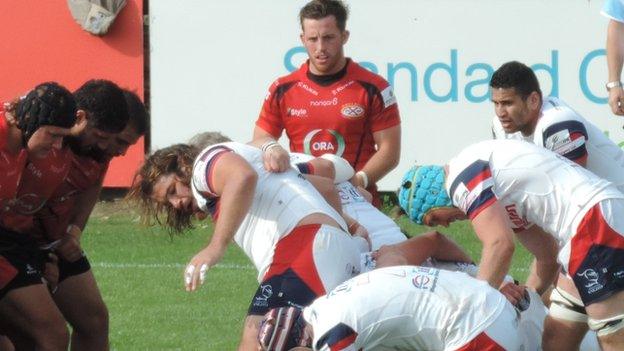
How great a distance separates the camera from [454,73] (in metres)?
12.8

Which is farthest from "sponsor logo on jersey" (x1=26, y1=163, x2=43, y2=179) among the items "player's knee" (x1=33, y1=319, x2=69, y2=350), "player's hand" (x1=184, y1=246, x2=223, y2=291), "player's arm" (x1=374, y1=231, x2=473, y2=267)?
"player's arm" (x1=374, y1=231, x2=473, y2=267)

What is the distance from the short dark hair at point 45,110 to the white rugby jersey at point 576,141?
2.27 meters

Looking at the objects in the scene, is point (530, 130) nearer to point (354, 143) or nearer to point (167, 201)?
point (354, 143)

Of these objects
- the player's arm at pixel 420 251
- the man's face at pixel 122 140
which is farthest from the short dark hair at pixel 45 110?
the player's arm at pixel 420 251

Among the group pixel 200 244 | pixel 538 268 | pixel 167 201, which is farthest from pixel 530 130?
pixel 200 244

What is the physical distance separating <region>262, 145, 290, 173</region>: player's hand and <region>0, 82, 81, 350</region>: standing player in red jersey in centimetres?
83

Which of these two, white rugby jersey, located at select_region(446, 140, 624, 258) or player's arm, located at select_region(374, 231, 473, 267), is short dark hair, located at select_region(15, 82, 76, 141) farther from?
white rugby jersey, located at select_region(446, 140, 624, 258)

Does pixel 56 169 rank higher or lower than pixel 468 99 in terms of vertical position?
higher

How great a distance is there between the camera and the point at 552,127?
711 cm

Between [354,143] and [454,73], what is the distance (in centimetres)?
450

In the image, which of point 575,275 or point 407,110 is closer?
point 575,275

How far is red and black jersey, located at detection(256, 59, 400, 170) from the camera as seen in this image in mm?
8375

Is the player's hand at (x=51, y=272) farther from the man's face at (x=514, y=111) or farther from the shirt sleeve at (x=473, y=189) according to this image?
the man's face at (x=514, y=111)

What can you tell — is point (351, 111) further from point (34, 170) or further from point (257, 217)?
point (34, 170)
